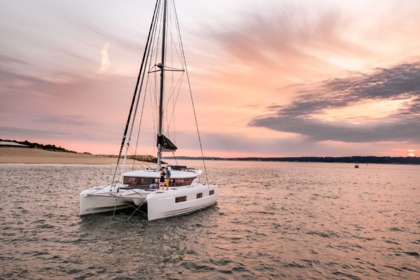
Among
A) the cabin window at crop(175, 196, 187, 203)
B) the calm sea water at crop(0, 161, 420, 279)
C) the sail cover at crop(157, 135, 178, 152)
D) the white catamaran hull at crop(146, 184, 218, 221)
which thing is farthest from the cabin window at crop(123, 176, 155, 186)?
the sail cover at crop(157, 135, 178, 152)

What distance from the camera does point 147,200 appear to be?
48.8 ft

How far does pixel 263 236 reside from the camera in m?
14.5

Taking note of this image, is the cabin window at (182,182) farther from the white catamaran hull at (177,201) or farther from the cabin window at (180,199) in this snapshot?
the cabin window at (180,199)

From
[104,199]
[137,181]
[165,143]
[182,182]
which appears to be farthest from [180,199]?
[165,143]

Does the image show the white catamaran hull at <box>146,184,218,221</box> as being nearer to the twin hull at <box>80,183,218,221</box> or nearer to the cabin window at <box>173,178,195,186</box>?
the twin hull at <box>80,183,218,221</box>

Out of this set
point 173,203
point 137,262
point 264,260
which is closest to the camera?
point 137,262

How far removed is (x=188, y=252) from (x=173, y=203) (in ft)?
16.1

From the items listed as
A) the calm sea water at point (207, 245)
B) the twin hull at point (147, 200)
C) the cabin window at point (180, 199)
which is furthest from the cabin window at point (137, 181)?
the cabin window at point (180, 199)

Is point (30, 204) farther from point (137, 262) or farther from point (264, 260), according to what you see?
point (264, 260)

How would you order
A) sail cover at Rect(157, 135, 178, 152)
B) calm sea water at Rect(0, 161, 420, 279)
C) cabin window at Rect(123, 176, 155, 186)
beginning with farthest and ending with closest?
sail cover at Rect(157, 135, 178, 152)
cabin window at Rect(123, 176, 155, 186)
calm sea water at Rect(0, 161, 420, 279)

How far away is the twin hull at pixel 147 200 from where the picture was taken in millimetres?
15258

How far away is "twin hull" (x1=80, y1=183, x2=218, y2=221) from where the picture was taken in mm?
15258

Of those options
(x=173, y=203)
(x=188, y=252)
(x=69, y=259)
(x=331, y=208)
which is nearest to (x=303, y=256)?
(x=188, y=252)

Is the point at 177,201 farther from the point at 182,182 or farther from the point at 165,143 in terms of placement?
the point at 165,143
